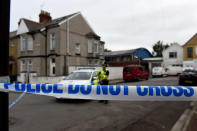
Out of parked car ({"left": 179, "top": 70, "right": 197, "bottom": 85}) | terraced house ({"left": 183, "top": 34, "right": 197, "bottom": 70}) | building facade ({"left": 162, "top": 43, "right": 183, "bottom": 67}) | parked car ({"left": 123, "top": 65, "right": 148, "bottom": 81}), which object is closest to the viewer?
parked car ({"left": 179, "top": 70, "right": 197, "bottom": 85})

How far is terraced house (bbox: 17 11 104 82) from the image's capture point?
55.0 feet

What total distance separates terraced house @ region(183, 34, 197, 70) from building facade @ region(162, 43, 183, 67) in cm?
230

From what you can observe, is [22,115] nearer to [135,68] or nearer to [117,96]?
[117,96]

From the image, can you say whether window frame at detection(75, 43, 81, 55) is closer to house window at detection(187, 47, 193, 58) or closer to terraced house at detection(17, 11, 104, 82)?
terraced house at detection(17, 11, 104, 82)

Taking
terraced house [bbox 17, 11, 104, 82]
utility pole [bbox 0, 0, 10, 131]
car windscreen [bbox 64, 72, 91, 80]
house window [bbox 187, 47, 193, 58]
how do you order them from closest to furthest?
utility pole [bbox 0, 0, 10, 131] < car windscreen [bbox 64, 72, 91, 80] < terraced house [bbox 17, 11, 104, 82] < house window [bbox 187, 47, 193, 58]

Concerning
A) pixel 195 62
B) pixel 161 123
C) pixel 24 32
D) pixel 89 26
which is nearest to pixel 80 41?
pixel 89 26

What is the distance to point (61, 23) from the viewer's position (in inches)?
662

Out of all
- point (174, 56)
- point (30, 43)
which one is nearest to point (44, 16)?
point (30, 43)

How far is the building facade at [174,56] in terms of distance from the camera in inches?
1280

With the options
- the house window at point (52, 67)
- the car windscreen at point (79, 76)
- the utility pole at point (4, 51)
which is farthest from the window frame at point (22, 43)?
the utility pole at point (4, 51)

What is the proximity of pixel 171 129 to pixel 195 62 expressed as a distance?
31.3 m

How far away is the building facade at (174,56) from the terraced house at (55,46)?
2177 centimetres

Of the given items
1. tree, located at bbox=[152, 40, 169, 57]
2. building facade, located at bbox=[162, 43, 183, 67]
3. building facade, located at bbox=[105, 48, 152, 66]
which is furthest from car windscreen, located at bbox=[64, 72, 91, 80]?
tree, located at bbox=[152, 40, 169, 57]

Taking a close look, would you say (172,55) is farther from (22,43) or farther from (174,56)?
(22,43)
